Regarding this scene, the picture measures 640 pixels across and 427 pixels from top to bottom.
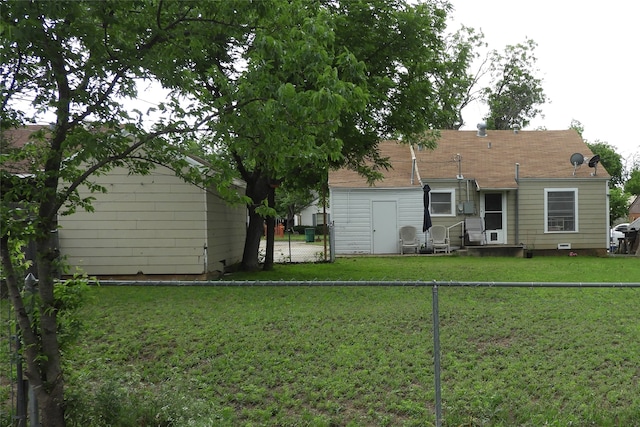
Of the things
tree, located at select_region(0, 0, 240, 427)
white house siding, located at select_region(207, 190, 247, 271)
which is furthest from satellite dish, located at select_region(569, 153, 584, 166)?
tree, located at select_region(0, 0, 240, 427)

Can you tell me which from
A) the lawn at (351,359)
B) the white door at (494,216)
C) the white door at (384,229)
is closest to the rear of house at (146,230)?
the lawn at (351,359)

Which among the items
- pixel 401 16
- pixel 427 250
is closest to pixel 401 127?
pixel 401 16

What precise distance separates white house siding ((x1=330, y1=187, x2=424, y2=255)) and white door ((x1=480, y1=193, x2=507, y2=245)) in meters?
2.40

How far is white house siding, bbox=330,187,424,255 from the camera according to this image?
19438 mm

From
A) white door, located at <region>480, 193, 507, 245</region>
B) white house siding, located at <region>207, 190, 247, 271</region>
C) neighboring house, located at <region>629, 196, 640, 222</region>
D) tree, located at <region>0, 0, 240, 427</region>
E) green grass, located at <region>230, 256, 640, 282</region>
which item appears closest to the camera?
tree, located at <region>0, 0, 240, 427</region>

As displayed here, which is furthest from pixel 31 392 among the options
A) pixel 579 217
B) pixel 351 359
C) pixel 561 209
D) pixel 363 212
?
pixel 579 217

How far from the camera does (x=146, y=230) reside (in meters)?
11.8

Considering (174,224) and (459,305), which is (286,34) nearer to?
(459,305)

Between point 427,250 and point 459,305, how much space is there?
37.8 ft

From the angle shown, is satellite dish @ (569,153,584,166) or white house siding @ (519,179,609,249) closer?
white house siding @ (519,179,609,249)

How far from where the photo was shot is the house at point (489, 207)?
63.8 feet

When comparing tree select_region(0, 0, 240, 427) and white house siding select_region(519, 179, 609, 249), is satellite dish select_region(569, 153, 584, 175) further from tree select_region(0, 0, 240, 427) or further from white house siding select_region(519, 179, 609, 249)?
tree select_region(0, 0, 240, 427)

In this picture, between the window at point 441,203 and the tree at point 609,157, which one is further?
the tree at point 609,157

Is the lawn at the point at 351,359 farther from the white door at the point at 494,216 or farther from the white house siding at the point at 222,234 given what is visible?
the white door at the point at 494,216
